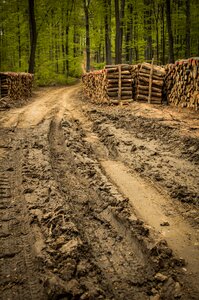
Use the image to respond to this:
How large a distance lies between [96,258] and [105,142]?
16.1 ft

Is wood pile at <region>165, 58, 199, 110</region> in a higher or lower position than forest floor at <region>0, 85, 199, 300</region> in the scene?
Answer: higher

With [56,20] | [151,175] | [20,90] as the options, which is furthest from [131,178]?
[56,20]

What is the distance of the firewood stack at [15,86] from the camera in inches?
610

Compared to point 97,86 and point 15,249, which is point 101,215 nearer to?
point 15,249

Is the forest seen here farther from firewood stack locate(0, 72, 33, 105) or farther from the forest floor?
the forest floor

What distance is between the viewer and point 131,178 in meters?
5.34

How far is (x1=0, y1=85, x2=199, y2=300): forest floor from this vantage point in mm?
2711

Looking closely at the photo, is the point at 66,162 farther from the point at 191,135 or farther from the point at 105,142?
the point at 191,135

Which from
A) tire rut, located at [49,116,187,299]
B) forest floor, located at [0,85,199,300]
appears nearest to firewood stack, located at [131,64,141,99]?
forest floor, located at [0,85,199,300]

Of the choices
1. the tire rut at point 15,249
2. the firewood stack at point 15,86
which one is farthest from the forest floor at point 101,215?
the firewood stack at point 15,86

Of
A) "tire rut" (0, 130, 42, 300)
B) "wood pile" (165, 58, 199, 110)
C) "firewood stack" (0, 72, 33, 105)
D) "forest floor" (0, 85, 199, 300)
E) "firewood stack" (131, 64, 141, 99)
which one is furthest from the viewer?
"firewood stack" (0, 72, 33, 105)

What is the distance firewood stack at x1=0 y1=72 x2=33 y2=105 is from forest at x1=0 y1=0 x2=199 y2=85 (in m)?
3.98

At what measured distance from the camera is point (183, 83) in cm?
1116

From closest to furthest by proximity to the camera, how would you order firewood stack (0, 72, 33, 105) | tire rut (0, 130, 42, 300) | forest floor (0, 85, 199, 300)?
tire rut (0, 130, 42, 300) < forest floor (0, 85, 199, 300) < firewood stack (0, 72, 33, 105)
